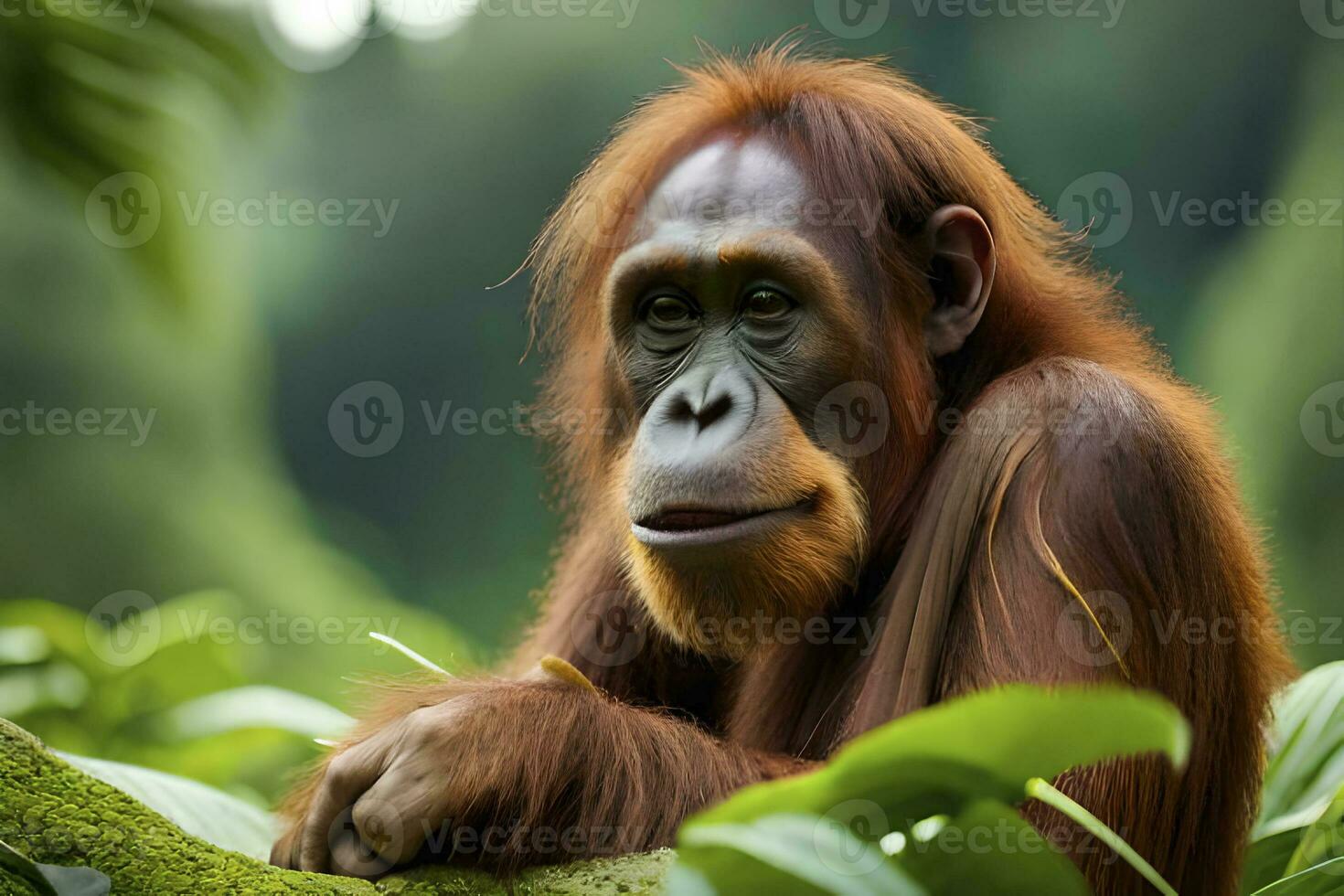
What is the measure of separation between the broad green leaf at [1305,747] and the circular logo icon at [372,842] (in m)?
2.45

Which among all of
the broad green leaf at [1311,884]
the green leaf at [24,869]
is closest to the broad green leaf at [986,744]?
the green leaf at [24,869]

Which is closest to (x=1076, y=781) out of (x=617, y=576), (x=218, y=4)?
(x=617, y=576)

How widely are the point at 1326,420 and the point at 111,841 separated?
595 centimetres

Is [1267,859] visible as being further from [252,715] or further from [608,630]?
[252,715]

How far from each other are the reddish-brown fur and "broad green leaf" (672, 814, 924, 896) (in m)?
1.04

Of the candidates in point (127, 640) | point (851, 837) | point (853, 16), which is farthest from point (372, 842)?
point (853, 16)

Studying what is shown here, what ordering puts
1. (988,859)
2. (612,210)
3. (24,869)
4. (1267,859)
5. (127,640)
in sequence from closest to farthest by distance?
(988,859) → (24,869) → (1267,859) → (612,210) → (127,640)

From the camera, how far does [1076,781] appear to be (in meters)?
2.35

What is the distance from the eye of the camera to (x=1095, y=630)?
242 centimetres

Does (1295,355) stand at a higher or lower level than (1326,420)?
higher

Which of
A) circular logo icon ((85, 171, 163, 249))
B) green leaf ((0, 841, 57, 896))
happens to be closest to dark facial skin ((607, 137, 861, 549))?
green leaf ((0, 841, 57, 896))

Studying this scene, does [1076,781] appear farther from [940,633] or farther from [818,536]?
[818,536]

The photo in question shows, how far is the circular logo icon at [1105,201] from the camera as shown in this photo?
7.71 m

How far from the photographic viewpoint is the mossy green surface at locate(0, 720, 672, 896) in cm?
187
